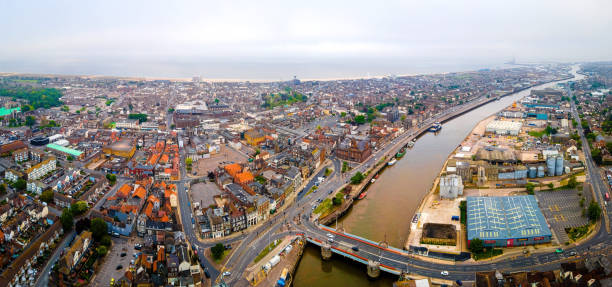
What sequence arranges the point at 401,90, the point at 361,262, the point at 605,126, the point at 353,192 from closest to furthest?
the point at 361,262, the point at 353,192, the point at 605,126, the point at 401,90

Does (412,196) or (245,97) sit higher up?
(245,97)

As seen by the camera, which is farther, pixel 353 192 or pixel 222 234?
pixel 353 192

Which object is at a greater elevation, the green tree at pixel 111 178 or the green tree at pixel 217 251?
the green tree at pixel 111 178

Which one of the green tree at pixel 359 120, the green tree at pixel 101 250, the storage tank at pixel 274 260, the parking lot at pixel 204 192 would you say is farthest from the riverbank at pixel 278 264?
the green tree at pixel 359 120

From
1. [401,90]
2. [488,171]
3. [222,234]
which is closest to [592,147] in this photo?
[488,171]

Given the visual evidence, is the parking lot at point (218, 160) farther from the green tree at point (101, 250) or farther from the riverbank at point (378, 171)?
the green tree at point (101, 250)

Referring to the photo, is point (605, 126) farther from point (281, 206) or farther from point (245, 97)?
point (245, 97)

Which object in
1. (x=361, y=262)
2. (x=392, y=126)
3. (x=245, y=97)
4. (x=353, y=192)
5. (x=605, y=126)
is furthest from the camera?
(x=245, y=97)
